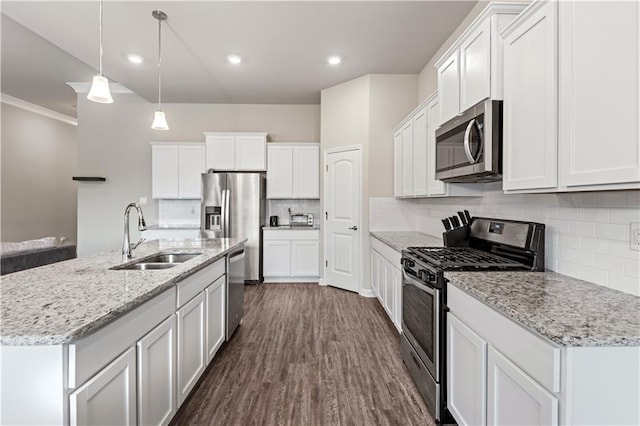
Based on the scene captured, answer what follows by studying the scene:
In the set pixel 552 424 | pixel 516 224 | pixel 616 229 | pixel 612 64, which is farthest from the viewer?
pixel 516 224

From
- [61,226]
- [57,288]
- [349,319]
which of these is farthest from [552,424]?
[61,226]

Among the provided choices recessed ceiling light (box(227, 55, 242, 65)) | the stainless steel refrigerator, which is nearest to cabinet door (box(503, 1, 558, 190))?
recessed ceiling light (box(227, 55, 242, 65))

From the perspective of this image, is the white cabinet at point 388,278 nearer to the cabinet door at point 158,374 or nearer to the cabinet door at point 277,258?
the cabinet door at point 277,258

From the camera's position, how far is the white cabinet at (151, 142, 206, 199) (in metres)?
5.38

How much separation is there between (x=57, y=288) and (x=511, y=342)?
6.36 ft

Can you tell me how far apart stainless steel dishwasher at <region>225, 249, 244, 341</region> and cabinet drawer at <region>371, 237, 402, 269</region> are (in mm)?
1507

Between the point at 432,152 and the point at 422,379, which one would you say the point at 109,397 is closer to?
the point at 422,379

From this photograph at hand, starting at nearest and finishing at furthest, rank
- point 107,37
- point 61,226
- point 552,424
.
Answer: point 552,424 → point 107,37 → point 61,226

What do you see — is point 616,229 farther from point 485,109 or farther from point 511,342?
point 485,109

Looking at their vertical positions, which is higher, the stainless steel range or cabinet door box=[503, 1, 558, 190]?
cabinet door box=[503, 1, 558, 190]

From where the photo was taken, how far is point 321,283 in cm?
503

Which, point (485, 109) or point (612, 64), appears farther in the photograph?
point (485, 109)

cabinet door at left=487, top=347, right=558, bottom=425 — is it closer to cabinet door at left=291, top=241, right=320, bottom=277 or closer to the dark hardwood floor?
the dark hardwood floor

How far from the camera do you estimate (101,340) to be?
1127mm
